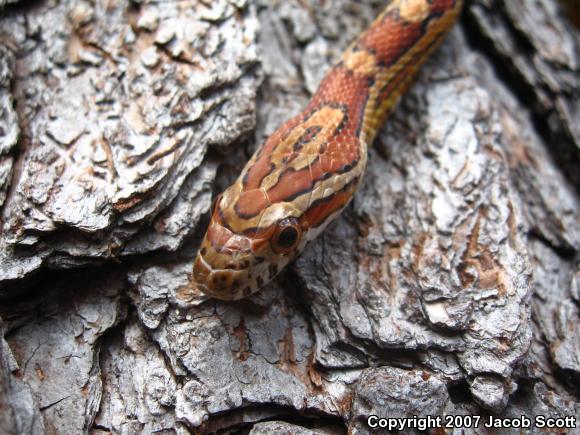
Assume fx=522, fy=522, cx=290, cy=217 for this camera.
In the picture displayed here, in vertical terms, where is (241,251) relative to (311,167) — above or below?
below

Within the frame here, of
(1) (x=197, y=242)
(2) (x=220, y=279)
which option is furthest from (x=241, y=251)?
(1) (x=197, y=242)

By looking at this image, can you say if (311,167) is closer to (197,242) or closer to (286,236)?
(286,236)

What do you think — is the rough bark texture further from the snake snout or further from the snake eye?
the snake eye

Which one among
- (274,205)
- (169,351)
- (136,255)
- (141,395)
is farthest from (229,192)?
(141,395)

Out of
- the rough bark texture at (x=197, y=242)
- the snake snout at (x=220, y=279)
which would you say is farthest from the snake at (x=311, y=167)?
the rough bark texture at (x=197, y=242)

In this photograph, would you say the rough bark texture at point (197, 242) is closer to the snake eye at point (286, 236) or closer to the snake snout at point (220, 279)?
the snake snout at point (220, 279)

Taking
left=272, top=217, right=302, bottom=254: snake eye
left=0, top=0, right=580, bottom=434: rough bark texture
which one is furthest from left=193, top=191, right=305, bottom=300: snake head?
left=0, top=0, right=580, bottom=434: rough bark texture

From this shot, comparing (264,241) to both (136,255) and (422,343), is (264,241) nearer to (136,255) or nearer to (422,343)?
(136,255)
